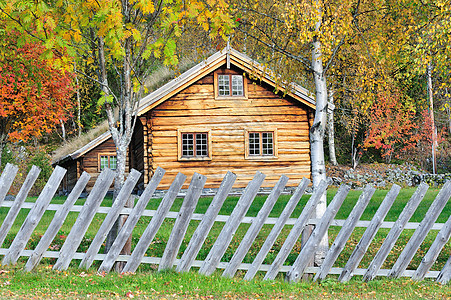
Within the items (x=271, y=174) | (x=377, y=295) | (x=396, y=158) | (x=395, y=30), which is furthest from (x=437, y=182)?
(x=377, y=295)

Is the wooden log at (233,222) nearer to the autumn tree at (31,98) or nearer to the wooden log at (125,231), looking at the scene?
the wooden log at (125,231)

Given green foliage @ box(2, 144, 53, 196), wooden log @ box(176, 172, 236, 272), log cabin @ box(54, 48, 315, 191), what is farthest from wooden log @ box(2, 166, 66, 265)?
green foliage @ box(2, 144, 53, 196)

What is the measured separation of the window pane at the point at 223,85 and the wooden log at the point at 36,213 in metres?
14.2

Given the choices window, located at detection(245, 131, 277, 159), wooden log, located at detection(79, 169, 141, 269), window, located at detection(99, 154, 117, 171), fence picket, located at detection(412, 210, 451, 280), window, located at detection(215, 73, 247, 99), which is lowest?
fence picket, located at detection(412, 210, 451, 280)

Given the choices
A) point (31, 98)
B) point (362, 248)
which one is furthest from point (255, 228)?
point (31, 98)

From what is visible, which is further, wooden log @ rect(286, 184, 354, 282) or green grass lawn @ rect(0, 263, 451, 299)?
wooden log @ rect(286, 184, 354, 282)

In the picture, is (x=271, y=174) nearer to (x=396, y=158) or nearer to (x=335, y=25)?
(x=335, y=25)

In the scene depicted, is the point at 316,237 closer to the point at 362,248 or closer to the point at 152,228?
the point at 362,248

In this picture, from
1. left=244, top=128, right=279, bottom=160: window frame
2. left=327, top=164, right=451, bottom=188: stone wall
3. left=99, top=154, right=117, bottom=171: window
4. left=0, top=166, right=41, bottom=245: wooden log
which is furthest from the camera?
left=99, top=154, right=117, bottom=171: window

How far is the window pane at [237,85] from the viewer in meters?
19.9

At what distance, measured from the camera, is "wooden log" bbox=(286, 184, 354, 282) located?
623 cm

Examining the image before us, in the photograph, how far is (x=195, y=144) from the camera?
1995 cm

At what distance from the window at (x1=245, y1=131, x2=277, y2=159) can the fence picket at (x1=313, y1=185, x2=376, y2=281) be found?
13873 mm

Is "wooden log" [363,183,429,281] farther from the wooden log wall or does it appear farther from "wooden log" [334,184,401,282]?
the wooden log wall
